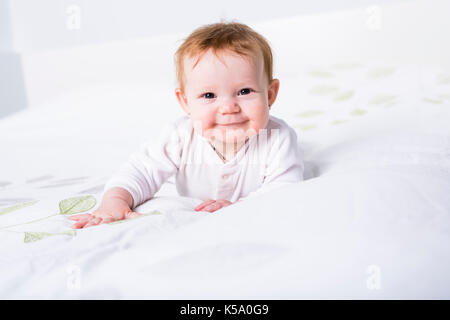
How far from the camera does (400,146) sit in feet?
3.76

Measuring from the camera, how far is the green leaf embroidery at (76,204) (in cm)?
92

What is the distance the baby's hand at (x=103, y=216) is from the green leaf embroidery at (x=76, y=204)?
4 cm

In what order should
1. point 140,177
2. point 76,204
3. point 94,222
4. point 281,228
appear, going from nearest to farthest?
point 281,228 → point 94,222 → point 76,204 → point 140,177

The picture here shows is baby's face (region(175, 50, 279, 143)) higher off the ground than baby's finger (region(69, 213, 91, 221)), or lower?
higher

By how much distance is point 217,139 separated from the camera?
103 cm

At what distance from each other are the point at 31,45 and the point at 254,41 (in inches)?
83.4

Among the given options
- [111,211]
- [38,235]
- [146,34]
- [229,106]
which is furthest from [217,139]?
[146,34]

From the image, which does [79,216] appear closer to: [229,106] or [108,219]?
[108,219]

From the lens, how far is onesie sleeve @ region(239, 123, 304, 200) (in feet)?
3.52

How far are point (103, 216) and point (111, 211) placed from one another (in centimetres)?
3

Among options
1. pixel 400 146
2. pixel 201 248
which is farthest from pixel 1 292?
pixel 400 146

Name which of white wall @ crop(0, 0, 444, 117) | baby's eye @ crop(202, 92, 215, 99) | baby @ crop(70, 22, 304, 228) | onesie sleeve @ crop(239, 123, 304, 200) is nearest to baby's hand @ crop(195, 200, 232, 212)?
baby @ crop(70, 22, 304, 228)

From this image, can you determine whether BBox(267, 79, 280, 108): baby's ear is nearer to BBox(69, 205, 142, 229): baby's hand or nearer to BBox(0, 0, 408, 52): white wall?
BBox(69, 205, 142, 229): baby's hand
